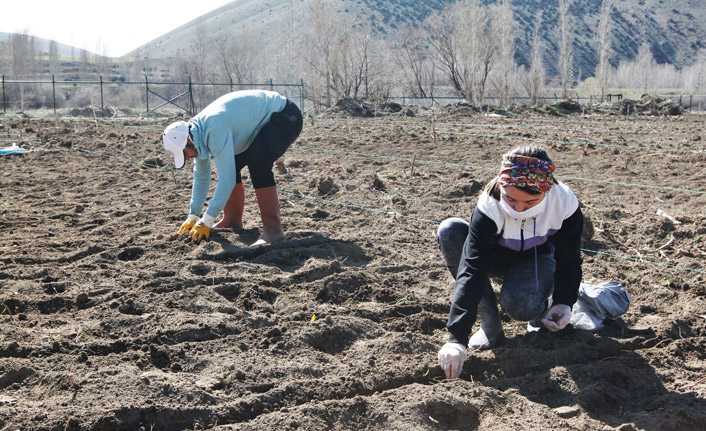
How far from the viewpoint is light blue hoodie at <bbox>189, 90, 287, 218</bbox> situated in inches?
179

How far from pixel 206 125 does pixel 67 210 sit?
2.41 meters

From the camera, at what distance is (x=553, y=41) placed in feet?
282

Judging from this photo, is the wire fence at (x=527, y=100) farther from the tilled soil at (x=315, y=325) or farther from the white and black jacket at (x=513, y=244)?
the white and black jacket at (x=513, y=244)

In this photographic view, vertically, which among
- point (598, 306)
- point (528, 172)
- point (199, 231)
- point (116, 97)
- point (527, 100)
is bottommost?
point (598, 306)

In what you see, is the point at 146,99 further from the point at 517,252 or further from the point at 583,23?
the point at 583,23

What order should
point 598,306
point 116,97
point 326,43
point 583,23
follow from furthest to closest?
1. point 583,23
2. point 116,97
3. point 326,43
4. point 598,306

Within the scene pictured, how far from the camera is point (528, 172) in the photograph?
2.56 m

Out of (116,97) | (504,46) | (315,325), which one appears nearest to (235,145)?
(315,325)

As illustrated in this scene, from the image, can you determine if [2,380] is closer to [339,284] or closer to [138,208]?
[339,284]

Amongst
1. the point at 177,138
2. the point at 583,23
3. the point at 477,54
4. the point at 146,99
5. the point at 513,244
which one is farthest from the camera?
the point at 583,23

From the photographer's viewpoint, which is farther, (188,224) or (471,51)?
(471,51)

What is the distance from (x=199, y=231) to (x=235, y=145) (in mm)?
771

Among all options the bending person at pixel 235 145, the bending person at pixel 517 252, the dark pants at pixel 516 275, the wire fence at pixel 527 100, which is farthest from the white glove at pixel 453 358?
the wire fence at pixel 527 100

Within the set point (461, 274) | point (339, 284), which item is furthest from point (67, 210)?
point (461, 274)
